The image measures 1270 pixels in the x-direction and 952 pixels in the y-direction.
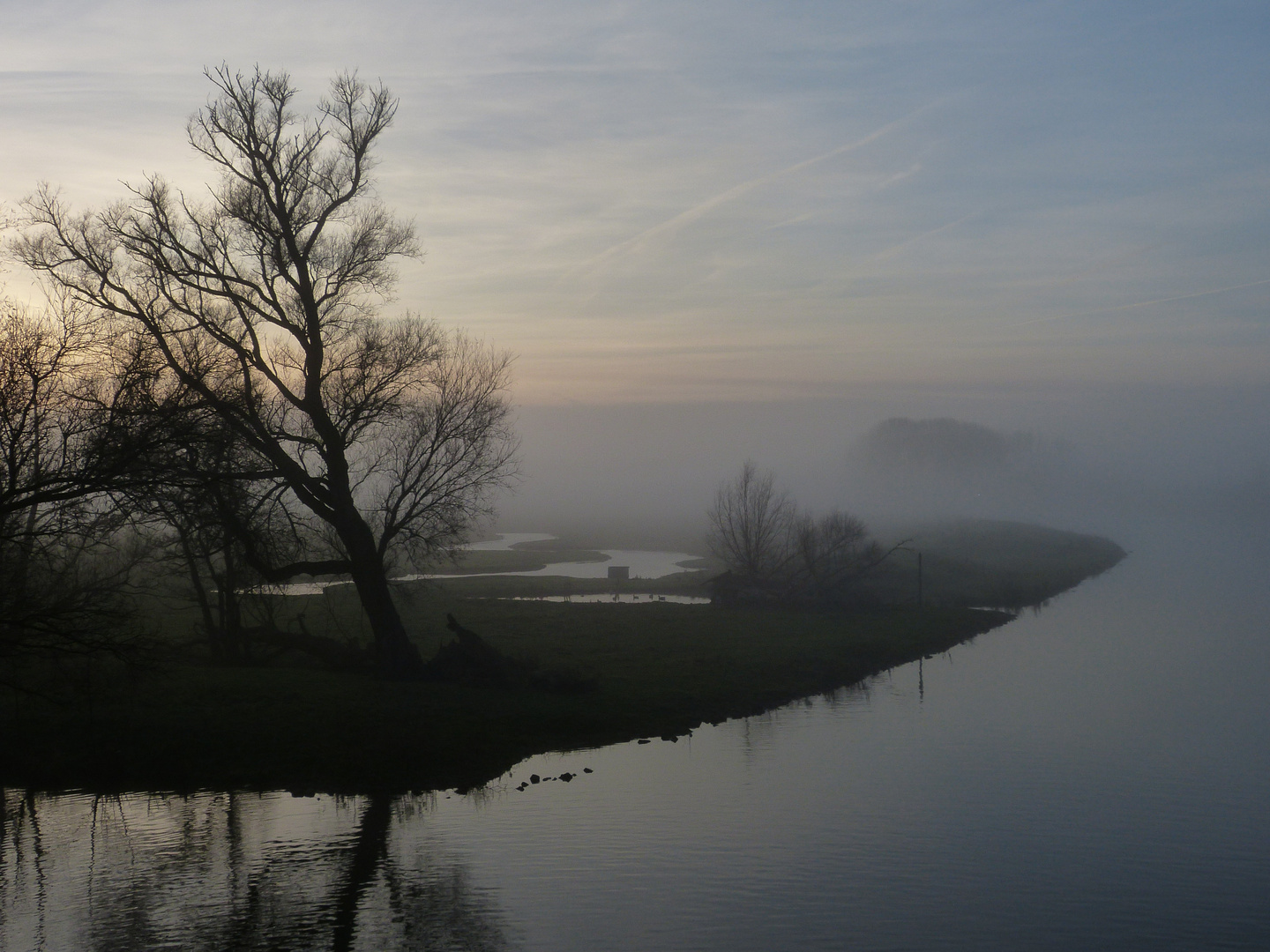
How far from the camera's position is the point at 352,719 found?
898 inches

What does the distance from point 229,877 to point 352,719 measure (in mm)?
7542

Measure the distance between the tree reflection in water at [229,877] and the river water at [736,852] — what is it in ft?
0.17

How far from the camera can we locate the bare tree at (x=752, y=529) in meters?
58.9

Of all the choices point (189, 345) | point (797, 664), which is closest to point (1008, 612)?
point (797, 664)

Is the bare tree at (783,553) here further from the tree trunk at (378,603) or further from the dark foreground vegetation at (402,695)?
the tree trunk at (378,603)

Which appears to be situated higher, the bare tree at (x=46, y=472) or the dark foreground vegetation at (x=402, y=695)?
the bare tree at (x=46, y=472)

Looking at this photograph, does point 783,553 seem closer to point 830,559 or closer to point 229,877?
point 830,559

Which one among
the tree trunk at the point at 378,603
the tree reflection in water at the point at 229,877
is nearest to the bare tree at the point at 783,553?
the tree trunk at the point at 378,603

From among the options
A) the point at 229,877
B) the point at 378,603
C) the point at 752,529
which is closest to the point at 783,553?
the point at 752,529

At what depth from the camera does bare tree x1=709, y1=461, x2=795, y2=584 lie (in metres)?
58.9

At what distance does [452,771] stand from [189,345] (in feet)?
43.5

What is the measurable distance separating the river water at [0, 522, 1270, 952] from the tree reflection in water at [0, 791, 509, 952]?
0.05 m

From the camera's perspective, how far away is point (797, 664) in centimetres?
3456

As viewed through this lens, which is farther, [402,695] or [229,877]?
[402,695]
